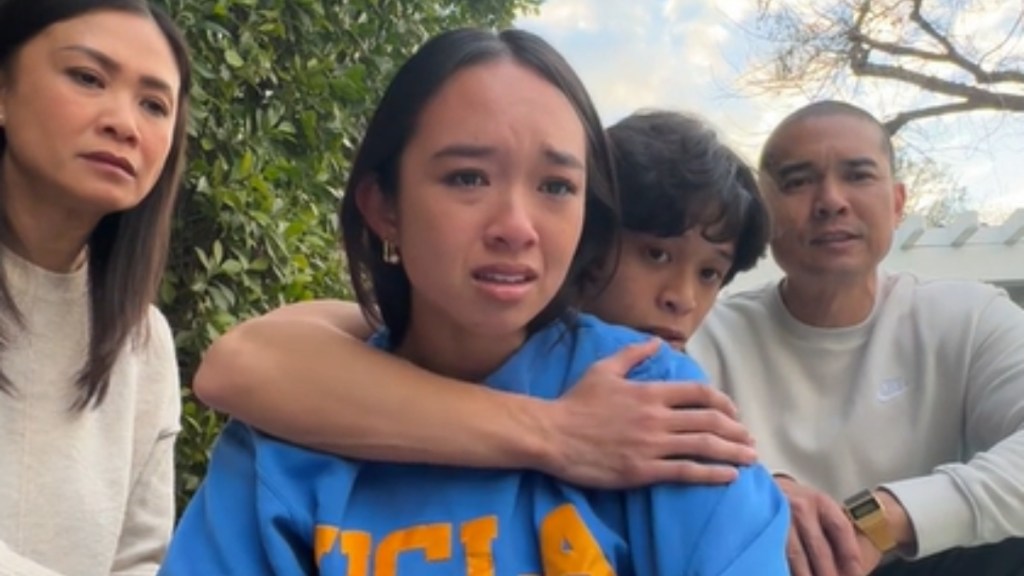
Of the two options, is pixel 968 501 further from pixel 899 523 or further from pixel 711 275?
pixel 711 275

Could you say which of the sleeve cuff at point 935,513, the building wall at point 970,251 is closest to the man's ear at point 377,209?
the sleeve cuff at point 935,513

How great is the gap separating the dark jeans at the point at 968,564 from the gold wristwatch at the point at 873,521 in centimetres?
19

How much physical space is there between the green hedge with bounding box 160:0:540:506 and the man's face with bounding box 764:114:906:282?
4.81ft

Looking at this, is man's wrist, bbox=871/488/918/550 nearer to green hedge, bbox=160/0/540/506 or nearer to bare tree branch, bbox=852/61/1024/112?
green hedge, bbox=160/0/540/506

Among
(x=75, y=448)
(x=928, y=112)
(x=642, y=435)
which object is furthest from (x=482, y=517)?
(x=928, y=112)

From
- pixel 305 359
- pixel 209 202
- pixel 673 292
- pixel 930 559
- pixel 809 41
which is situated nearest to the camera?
pixel 305 359

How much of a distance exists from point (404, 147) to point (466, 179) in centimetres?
12

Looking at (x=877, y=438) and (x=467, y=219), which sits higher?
(x=467, y=219)

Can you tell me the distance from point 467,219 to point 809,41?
738cm

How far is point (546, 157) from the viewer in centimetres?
131

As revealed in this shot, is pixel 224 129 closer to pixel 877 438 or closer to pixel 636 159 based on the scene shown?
pixel 636 159

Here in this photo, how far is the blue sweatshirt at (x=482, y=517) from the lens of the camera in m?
1.20

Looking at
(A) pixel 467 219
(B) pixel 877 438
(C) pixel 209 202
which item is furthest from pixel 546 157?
(C) pixel 209 202

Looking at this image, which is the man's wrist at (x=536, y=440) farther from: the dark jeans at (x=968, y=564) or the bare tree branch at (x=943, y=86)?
the bare tree branch at (x=943, y=86)
